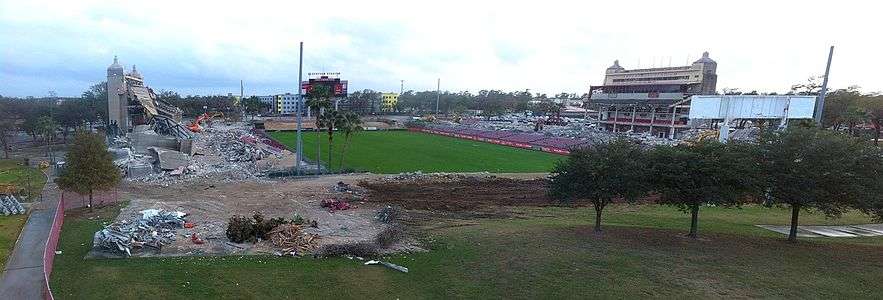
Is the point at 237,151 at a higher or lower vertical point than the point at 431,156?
lower

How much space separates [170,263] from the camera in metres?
19.6

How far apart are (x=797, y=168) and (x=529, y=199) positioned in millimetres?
19525

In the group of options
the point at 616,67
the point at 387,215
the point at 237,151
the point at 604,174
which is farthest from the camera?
the point at 616,67

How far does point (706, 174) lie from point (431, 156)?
47252 mm

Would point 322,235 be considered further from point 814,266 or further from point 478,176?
point 478,176

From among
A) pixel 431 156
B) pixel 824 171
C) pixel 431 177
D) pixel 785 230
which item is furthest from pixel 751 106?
pixel 824 171

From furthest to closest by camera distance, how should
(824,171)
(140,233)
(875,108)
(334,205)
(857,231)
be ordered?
(875,108) → (334,205) → (857,231) → (140,233) → (824,171)

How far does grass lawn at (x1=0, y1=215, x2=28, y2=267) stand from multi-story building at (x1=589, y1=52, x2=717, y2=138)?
Result: 335 ft

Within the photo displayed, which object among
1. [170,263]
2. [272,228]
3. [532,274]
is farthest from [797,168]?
[170,263]

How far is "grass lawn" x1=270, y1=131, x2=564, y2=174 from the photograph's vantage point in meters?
56.8

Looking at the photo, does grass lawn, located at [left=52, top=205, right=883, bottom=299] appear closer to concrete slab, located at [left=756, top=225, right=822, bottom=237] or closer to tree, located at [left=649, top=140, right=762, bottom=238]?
concrete slab, located at [left=756, top=225, right=822, bottom=237]

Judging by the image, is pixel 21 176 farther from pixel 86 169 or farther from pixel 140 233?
pixel 140 233

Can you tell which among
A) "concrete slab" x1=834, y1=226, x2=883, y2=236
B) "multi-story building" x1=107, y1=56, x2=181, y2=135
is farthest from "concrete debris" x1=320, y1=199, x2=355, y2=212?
"multi-story building" x1=107, y1=56, x2=181, y2=135

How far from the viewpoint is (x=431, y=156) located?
2677 inches
